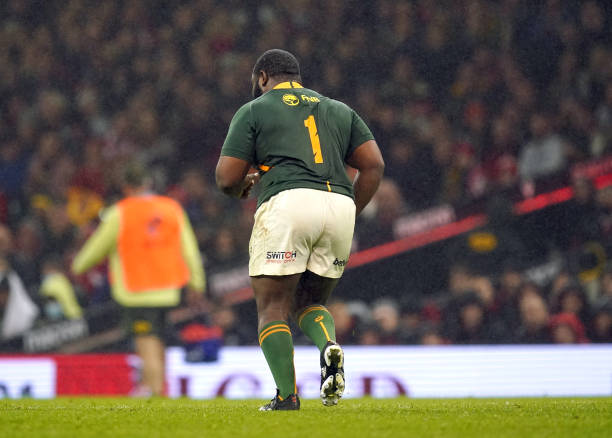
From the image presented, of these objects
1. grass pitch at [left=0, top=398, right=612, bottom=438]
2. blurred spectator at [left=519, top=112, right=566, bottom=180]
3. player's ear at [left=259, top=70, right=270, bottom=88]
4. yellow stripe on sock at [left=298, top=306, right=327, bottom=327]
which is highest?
blurred spectator at [left=519, top=112, right=566, bottom=180]

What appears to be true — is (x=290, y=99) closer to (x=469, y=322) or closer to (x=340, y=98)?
(x=469, y=322)

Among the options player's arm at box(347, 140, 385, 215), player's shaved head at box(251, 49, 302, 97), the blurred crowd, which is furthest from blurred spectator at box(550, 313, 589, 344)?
player's shaved head at box(251, 49, 302, 97)

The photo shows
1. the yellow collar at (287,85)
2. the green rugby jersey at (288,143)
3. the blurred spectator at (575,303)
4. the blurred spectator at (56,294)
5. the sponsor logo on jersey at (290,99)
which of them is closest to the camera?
the green rugby jersey at (288,143)

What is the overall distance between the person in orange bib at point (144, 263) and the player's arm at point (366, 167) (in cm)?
340

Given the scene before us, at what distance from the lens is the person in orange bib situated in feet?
26.4

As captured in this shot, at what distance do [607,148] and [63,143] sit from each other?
297 inches

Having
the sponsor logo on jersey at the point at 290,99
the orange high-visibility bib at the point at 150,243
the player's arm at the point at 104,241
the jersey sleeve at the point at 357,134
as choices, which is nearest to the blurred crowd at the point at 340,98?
the orange high-visibility bib at the point at 150,243

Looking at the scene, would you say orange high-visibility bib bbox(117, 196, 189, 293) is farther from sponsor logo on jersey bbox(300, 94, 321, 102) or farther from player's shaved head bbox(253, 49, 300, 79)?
sponsor logo on jersey bbox(300, 94, 321, 102)

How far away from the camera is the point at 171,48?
1487cm

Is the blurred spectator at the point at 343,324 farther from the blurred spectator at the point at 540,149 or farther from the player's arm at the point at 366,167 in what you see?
the player's arm at the point at 366,167

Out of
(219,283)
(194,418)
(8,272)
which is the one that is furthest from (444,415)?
(8,272)

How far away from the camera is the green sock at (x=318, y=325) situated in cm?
465

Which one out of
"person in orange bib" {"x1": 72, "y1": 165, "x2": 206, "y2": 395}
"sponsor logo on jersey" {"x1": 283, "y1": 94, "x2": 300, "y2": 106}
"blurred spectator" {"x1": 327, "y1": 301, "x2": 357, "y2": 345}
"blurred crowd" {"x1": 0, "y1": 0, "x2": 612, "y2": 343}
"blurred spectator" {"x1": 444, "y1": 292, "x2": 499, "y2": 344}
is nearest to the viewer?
"sponsor logo on jersey" {"x1": 283, "y1": 94, "x2": 300, "y2": 106}

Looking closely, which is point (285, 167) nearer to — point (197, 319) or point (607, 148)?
point (197, 319)
